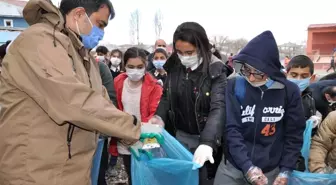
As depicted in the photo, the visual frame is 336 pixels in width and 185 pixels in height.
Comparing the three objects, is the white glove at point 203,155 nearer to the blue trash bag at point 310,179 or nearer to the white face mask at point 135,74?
the blue trash bag at point 310,179

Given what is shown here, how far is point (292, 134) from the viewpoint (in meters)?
1.95

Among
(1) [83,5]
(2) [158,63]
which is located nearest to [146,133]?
(1) [83,5]

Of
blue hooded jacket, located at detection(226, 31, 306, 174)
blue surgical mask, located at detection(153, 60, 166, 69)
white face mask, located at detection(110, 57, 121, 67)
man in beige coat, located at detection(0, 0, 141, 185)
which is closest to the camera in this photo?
man in beige coat, located at detection(0, 0, 141, 185)

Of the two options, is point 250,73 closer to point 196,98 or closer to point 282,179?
point 196,98

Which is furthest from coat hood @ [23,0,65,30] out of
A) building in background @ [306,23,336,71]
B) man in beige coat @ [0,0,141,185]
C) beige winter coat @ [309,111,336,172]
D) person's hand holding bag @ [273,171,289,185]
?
building in background @ [306,23,336,71]

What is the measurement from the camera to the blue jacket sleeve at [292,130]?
1.92 m

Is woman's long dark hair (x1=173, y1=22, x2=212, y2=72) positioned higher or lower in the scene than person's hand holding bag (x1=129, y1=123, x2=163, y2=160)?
higher

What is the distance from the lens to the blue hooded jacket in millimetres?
→ 1901

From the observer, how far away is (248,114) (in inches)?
76.3

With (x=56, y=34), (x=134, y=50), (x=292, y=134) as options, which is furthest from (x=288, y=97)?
(x=134, y=50)

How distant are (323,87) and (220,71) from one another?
4.37ft

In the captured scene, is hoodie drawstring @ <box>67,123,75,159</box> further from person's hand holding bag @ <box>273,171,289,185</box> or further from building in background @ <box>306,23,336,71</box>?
building in background @ <box>306,23,336,71</box>

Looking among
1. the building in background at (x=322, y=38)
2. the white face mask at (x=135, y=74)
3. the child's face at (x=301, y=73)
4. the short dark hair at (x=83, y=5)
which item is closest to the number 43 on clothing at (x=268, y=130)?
the child's face at (x=301, y=73)

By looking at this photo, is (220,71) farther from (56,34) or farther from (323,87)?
(323,87)
